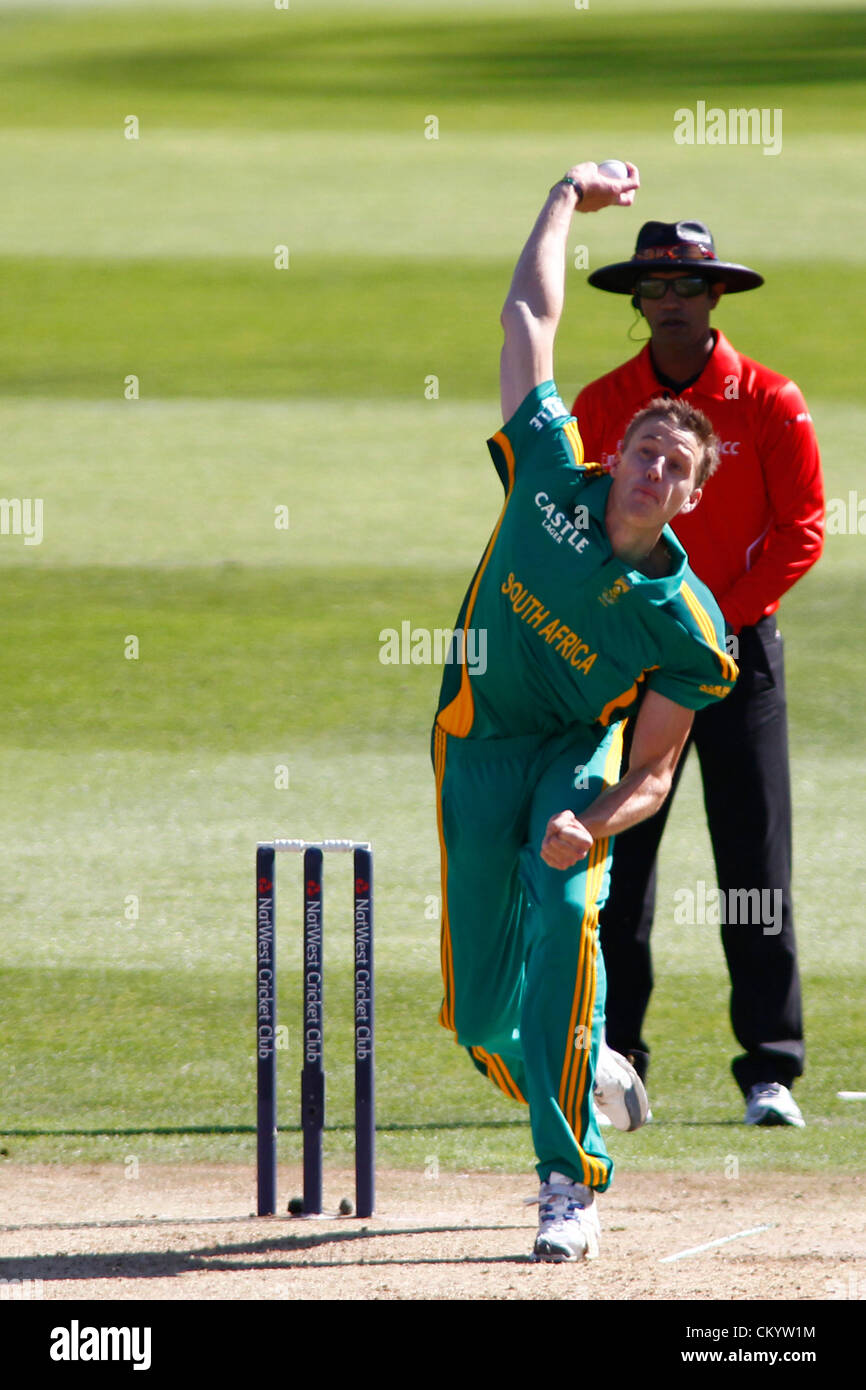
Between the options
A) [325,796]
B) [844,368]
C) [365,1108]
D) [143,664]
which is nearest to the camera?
[365,1108]

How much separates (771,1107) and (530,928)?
1.68 meters

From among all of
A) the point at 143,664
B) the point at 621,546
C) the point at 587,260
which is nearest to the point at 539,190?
the point at 587,260

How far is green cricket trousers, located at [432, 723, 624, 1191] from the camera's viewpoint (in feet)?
14.2

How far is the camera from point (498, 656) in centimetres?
451

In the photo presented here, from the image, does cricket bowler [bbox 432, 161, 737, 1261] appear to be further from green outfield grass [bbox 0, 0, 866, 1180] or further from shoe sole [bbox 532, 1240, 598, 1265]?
green outfield grass [bbox 0, 0, 866, 1180]

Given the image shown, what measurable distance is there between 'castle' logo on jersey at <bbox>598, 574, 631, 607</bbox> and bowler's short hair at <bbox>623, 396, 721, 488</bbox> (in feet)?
0.95

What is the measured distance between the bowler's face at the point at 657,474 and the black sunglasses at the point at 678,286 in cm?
154

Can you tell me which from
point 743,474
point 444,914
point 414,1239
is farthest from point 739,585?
point 414,1239

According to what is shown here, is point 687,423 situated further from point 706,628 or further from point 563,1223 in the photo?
point 563,1223

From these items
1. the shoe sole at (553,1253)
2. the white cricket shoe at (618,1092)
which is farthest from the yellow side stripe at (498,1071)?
the shoe sole at (553,1253)

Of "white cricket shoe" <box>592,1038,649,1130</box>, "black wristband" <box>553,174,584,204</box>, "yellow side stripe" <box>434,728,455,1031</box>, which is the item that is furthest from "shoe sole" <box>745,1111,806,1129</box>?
"black wristband" <box>553,174,584,204</box>

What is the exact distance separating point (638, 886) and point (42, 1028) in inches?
84.1

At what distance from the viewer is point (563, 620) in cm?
445
